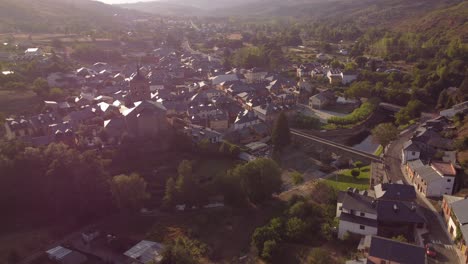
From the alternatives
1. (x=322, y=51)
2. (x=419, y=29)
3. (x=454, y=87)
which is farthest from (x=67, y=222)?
(x=419, y=29)

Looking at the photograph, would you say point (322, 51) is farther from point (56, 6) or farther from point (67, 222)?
point (56, 6)

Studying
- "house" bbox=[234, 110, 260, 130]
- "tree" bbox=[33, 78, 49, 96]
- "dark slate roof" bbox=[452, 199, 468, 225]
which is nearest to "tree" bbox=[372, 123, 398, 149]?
"dark slate roof" bbox=[452, 199, 468, 225]

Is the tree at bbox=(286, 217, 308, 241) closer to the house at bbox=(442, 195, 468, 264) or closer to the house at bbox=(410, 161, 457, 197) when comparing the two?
the house at bbox=(442, 195, 468, 264)

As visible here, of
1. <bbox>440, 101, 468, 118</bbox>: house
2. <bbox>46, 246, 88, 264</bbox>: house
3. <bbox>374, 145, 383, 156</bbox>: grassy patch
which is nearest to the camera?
<bbox>46, 246, 88, 264</bbox>: house

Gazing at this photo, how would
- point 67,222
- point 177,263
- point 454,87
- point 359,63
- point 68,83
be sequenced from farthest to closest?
point 359,63, point 68,83, point 454,87, point 67,222, point 177,263

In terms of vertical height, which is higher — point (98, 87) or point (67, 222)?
point (98, 87)

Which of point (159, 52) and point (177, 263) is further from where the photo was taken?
point (159, 52)

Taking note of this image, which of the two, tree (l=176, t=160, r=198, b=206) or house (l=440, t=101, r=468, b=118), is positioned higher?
house (l=440, t=101, r=468, b=118)
